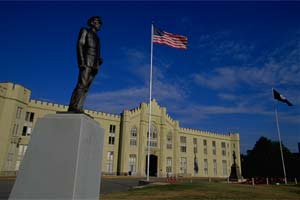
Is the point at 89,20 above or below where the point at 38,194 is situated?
above

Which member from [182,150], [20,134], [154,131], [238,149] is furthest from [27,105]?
[238,149]

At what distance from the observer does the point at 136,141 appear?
154 feet

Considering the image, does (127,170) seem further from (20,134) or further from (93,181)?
(93,181)

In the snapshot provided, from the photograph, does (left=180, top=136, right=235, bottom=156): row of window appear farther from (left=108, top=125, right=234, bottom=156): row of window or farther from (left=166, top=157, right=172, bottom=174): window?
(left=166, top=157, right=172, bottom=174): window

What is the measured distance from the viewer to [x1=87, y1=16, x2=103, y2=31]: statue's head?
268 inches

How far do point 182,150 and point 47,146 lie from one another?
52.3 metres

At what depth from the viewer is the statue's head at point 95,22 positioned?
6.80 m

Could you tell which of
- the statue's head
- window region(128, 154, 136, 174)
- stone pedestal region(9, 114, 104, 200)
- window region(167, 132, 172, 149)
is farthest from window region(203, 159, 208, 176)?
the statue's head

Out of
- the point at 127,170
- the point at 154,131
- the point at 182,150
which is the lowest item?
the point at 127,170

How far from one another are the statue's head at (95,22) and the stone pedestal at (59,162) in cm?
285

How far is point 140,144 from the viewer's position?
46.4 m

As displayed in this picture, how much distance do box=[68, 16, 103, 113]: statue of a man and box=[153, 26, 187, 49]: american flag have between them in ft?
60.3

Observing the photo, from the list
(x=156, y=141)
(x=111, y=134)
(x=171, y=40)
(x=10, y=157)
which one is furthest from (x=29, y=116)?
(x=171, y=40)

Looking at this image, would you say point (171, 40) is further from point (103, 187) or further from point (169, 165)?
point (169, 165)
